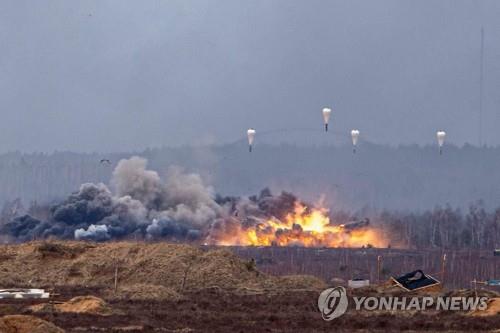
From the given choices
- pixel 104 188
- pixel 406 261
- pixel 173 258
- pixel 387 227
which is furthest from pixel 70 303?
pixel 387 227

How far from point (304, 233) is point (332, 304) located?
101 m

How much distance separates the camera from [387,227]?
178m

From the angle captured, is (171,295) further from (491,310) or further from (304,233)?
(304,233)

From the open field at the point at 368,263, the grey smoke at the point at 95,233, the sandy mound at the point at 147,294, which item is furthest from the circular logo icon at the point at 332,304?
the grey smoke at the point at 95,233

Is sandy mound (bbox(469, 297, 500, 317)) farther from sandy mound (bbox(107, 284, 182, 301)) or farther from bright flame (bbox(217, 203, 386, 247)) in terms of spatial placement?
bright flame (bbox(217, 203, 386, 247))

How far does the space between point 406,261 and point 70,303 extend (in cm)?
7838

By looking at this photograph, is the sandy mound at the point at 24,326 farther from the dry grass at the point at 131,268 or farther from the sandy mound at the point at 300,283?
the sandy mound at the point at 300,283

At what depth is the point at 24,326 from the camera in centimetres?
3800

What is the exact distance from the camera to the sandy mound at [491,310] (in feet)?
167

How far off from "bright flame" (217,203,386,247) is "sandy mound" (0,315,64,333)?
11347cm

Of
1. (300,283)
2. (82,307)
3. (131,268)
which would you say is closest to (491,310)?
(82,307)

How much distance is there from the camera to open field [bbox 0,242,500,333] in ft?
151

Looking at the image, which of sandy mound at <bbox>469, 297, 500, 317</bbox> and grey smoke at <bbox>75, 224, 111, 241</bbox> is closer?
sandy mound at <bbox>469, 297, 500, 317</bbox>

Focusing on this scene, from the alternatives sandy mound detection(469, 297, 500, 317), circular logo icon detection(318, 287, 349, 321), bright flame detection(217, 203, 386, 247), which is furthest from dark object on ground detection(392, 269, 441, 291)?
bright flame detection(217, 203, 386, 247)
